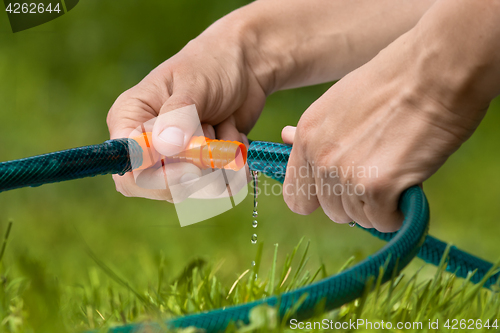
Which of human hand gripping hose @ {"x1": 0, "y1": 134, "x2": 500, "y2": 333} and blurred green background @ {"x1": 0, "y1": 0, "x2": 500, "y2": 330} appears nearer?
human hand gripping hose @ {"x1": 0, "y1": 134, "x2": 500, "y2": 333}

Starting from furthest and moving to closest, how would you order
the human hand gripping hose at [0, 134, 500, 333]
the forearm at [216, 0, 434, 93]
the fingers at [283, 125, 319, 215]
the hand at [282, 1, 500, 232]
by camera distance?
the forearm at [216, 0, 434, 93], the fingers at [283, 125, 319, 215], the hand at [282, 1, 500, 232], the human hand gripping hose at [0, 134, 500, 333]

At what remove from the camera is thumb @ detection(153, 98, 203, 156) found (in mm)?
760

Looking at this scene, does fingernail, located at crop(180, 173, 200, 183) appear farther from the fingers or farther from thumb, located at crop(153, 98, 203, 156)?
the fingers

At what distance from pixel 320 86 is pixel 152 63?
0.82 m

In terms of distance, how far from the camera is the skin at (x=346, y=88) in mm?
554

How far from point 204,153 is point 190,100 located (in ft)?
0.40

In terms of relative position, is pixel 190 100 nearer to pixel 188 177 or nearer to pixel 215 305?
pixel 188 177

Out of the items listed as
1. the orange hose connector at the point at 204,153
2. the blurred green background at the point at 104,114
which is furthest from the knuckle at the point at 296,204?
the blurred green background at the point at 104,114

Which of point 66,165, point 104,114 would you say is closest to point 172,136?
point 66,165

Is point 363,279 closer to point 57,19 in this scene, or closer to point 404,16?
point 404,16

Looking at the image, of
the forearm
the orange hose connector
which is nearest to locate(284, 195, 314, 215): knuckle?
the orange hose connector

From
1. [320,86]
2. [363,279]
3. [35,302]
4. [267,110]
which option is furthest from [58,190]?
[363,279]

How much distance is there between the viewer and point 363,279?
0.47 meters

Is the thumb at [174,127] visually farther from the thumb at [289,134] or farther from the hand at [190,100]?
the thumb at [289,134]
